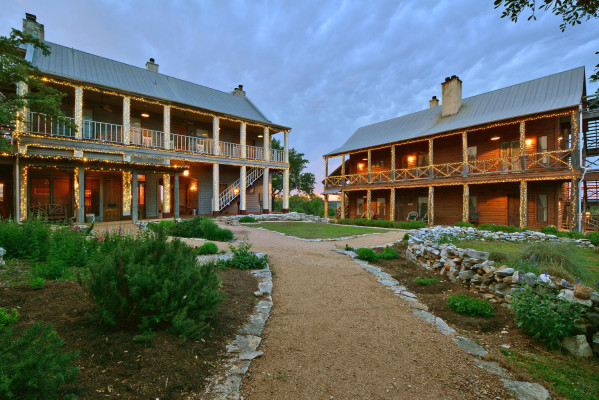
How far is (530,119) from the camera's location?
47.7ft

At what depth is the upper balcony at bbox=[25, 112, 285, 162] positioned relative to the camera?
1255cm

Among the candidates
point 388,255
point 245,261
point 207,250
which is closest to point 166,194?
point 207,250

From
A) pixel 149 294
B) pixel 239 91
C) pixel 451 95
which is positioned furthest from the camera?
pixel 239 91

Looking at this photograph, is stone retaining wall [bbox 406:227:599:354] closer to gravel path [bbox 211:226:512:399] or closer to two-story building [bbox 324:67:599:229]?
gravel path [bbox 211:226:512:399]

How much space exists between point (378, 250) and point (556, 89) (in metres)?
15.1

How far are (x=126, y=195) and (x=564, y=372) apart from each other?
17293mm

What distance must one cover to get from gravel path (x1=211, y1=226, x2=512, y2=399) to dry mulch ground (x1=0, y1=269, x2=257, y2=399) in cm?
49

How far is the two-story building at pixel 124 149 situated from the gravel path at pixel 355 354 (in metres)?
11.4

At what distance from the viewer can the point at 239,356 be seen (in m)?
2.89

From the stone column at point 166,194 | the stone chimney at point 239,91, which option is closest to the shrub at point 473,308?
the stone column at point 166,194

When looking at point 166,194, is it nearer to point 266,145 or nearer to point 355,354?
point 266,145

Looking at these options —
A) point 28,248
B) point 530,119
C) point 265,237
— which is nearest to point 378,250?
point 265,237

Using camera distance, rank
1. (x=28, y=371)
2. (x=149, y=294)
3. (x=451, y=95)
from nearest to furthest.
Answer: (x=28, y=371) < (x=149, y=294) < (x=451, y=95)

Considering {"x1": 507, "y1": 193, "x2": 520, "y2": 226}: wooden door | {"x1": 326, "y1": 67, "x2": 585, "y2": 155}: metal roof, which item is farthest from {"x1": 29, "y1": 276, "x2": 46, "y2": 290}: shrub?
{"x1": 507, "y1": 193, "x2": 520, "y2": 226}: wooden door
